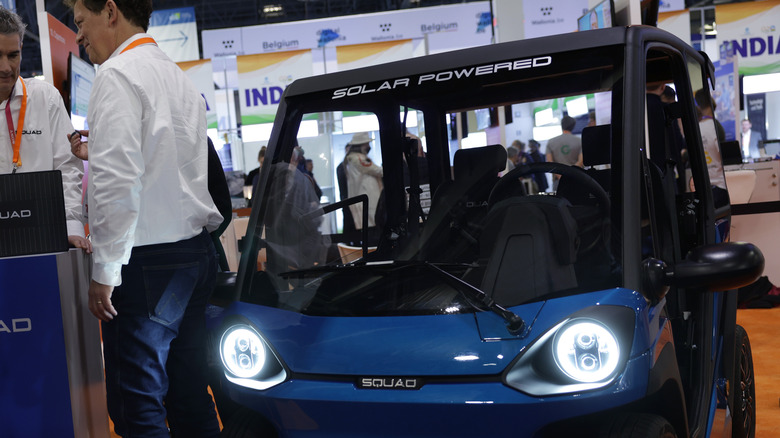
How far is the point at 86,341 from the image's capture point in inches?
119

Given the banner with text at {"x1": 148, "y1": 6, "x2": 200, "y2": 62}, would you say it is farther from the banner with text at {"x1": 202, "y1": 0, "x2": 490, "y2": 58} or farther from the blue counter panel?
the blue counter panel

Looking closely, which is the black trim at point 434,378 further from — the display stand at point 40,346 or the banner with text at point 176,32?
the banner with text at point 176,32

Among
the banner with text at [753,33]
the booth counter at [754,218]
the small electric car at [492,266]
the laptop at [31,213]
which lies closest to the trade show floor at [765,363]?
the booth counter at [754,218]

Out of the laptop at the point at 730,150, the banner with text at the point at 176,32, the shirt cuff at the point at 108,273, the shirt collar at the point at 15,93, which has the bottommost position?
the shirt cuff at the point at 108,273

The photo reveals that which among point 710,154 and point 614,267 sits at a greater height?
point 710,154

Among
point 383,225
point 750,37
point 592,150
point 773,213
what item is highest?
point 750,37

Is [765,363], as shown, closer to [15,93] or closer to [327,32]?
[15,93]

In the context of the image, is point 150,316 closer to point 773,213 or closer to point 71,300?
point 71,300

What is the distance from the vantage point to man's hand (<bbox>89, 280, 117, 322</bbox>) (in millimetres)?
2318

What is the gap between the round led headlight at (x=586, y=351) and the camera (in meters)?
1.72

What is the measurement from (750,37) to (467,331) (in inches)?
Result: 550

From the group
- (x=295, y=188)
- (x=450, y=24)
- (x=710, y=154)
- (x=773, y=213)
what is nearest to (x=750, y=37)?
(x=450, y=24)

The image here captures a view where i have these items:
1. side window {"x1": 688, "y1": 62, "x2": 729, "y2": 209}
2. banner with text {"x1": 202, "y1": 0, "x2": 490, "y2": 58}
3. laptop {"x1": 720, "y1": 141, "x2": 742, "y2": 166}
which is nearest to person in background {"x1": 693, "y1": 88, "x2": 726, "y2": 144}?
side window {"x1": 688, "y1": 62, "x2": 729, "y2": 209}

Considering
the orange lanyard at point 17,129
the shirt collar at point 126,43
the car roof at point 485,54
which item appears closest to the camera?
the car roof at point 485,54
